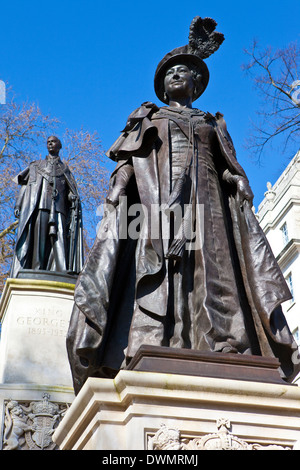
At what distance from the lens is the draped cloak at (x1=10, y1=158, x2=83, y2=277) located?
34.0 feet

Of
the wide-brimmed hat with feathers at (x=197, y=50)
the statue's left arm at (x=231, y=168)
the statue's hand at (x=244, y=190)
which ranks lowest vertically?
the statue's hand at (x=244, y=190)

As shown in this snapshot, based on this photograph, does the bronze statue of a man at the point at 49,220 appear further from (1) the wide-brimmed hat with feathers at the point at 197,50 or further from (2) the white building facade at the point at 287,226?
(2) the white building facade at the point at 287,226

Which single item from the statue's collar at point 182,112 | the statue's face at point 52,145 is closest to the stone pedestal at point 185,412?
the statue's collar at point 182,112

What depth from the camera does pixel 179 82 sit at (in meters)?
6.08

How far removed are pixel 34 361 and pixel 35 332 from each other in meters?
0.42

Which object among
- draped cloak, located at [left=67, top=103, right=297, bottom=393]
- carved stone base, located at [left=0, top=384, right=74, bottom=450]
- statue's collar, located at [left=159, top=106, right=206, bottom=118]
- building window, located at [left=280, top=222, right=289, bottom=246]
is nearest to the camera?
draped cloak, located at [left=67, top=103, right=297, bottom=393]

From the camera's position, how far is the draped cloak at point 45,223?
10.4m

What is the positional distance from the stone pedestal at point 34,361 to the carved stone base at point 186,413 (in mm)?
3862

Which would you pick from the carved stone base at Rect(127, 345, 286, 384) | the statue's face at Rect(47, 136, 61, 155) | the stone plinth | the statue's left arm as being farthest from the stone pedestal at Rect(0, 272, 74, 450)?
the carved stone base at Rect(127, 345, 286, 384)

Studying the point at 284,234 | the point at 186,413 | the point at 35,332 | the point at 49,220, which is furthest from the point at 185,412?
the point at 284,234

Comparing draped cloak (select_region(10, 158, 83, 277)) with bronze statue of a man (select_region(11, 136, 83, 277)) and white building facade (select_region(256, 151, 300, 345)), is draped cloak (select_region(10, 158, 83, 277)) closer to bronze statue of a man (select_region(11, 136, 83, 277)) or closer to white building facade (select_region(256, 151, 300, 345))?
bronze statue of a man (select_region(11, 136, 83, 277))

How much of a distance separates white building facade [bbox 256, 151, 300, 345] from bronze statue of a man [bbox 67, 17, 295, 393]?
3155cm

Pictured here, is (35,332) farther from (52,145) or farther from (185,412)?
(185,412)

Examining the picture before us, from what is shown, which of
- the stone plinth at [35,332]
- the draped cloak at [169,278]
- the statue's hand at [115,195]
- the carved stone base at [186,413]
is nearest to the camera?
the carved stone base at [186,413]
